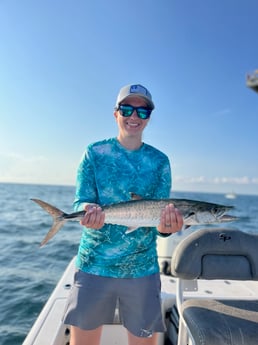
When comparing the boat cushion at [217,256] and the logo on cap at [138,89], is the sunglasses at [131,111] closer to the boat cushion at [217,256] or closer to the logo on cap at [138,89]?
the logo on cap at [138,89]

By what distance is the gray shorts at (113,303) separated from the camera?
2572mm

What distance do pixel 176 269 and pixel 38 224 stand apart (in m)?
16.2

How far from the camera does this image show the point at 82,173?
8.99 feet

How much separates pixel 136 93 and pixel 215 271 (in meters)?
2.11

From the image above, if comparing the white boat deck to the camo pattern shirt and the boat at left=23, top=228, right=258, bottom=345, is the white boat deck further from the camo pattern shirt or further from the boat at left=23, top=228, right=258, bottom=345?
the camo pattern shirt

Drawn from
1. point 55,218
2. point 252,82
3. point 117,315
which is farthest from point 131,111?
point 252,82

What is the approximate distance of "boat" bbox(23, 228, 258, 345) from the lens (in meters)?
3.39

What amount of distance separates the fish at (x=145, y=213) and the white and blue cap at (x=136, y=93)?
0.91 metres

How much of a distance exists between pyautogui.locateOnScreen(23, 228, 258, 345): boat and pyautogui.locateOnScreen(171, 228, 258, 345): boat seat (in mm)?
82

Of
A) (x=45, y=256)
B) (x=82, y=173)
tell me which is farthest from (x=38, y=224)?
(x=82, y=173)

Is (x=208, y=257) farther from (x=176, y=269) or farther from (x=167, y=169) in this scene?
(x=167, y=169)

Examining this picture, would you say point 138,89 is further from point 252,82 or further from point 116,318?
point 252,82

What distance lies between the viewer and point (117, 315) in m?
3.91

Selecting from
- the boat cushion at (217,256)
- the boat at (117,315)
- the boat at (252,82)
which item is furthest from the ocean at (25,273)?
the boat at (252,82)
